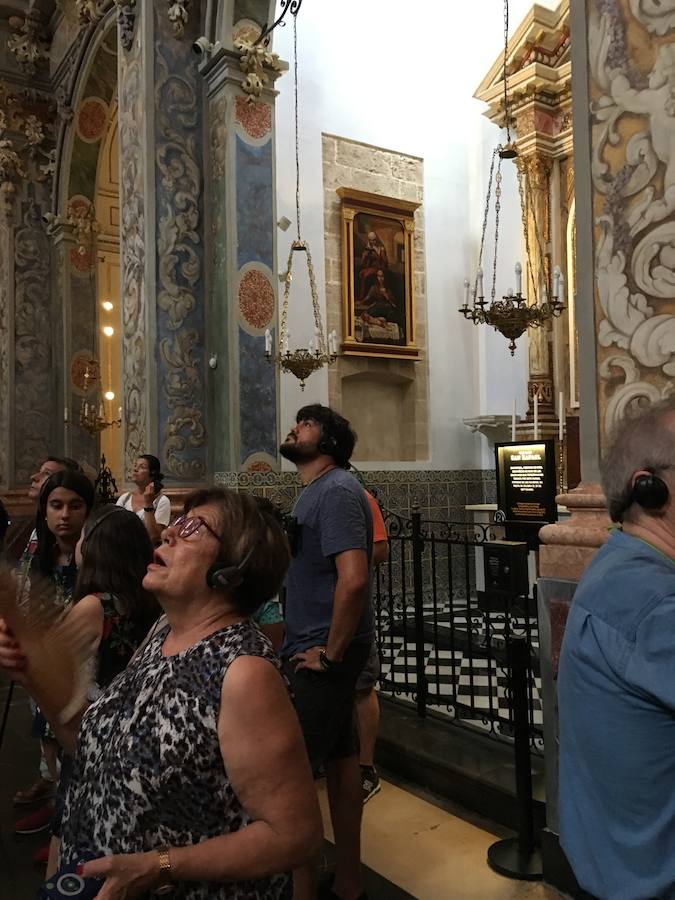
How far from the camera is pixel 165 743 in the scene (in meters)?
1.41

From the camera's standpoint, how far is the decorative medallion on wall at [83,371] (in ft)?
32.2

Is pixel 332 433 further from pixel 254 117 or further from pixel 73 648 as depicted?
pixel 254 117

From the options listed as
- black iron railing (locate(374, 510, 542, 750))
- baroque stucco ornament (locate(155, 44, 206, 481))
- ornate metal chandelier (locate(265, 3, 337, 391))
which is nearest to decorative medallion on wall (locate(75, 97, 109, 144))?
ornate metal chandelier (locate(265, 3, 337, 391))

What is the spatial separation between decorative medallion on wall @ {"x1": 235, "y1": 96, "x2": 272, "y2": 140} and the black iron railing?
3214 mm

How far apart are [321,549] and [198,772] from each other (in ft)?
4.99

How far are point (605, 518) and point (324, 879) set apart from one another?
5.80 feet

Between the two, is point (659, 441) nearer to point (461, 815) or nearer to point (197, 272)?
point (461, 815)

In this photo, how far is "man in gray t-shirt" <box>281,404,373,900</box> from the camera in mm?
2723

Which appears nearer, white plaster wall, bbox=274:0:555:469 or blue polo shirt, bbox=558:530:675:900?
blue polo shirt, bbox=558:530:675:900

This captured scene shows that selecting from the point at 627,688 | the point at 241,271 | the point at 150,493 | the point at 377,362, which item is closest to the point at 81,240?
the point at 377,362

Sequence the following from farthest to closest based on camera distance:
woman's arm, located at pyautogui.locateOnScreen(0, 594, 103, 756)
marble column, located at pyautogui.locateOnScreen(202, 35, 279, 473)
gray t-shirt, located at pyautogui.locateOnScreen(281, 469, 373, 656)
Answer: marble column, located at pyautogui.locateOnScreen(202, 35, 279, 473)
gray t-shirt, located at pyautogui.locateOnScreen(281, 469, 373, 656)
woman's arm, located at pyautogui.locateOnScreen(0, 594, 103, 756)

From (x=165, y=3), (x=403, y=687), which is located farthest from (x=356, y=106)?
(x=403, y=687)

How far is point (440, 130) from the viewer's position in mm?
11102

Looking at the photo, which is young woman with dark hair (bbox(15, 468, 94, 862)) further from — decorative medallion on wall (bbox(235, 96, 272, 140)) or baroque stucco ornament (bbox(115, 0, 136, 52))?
baroque stucco ornament (bbox(115, 0, 136, 52))
